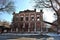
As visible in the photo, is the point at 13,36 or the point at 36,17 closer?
the point at 13,36

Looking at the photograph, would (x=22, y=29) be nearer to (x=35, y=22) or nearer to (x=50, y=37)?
(x=35, y=22)

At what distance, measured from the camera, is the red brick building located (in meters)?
4.77

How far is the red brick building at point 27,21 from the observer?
4770 mm

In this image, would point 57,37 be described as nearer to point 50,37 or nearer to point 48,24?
point 50,37

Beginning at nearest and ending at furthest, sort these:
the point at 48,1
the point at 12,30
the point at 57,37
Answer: the point at 57,37, the point at 12,30, the point at 48,1

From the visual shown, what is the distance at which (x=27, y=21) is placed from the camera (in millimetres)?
4852

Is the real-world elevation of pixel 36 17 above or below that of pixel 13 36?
above

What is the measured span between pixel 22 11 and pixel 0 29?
1165 millimetres

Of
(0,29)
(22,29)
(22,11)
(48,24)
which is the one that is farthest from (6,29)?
(48,24)

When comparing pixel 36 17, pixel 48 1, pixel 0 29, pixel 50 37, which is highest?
pixel 48 1

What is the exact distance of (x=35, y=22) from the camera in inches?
192

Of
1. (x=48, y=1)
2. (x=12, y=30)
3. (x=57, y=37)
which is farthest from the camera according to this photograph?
(x=48, y=1)

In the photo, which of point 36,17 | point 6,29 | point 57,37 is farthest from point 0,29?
point 57,37

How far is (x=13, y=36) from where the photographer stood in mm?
4531
